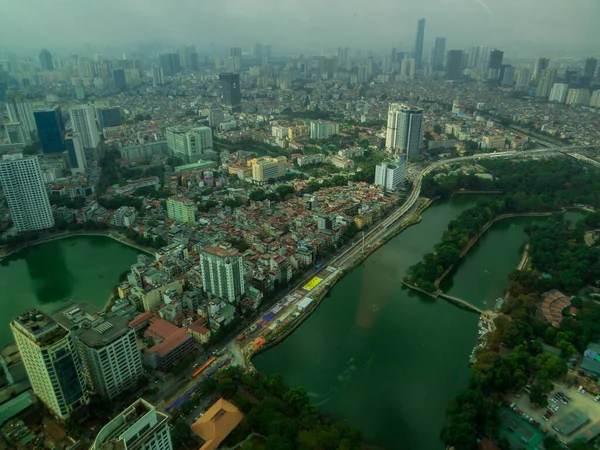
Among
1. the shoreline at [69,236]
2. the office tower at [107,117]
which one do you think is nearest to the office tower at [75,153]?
the shoreline at [69,236]

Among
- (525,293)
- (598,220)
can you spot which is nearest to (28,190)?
(525,293)

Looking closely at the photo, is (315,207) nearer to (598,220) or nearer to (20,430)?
(598,220)

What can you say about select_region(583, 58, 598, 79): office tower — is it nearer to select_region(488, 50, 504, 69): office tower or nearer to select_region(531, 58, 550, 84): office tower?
select_region(531, 58, 550, 84): office tower

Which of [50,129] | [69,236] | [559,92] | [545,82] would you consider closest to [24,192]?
[69,236]

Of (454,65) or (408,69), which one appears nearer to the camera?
(454,65)

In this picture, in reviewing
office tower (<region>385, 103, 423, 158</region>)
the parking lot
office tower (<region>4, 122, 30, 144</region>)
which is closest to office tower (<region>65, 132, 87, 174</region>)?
office tower (<region>4, 122, 30, 144</region>)

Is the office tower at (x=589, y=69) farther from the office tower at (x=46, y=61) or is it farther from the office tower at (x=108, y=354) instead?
the office tower at (x=46, y=61)

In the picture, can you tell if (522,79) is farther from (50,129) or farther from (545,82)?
(50,129)
